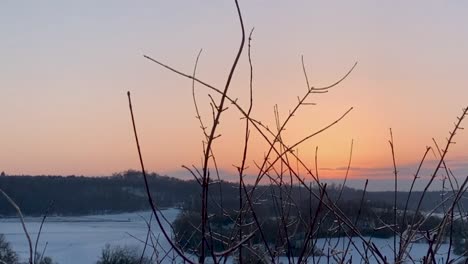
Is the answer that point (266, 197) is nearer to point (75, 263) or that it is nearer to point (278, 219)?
point (278, 219)

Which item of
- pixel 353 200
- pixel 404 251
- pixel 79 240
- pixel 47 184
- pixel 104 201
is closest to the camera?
pixel 404 251

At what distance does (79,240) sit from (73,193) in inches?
151

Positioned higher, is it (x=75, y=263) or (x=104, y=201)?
(x=104, y=201)

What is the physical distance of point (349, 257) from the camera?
1.83 metres

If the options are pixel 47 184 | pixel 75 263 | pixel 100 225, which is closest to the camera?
pixel 75 263

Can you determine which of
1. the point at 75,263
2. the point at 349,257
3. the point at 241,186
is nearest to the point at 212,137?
the point at 241,186

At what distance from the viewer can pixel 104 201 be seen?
200 feet

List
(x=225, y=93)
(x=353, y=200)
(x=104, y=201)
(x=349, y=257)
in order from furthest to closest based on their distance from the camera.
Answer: (x=104, y=201)
(x=353, y=200)
(x=349, y=257)
(x=225, y=93)

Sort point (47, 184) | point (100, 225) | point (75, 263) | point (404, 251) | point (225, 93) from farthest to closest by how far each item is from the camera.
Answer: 1. point (100, 225)
2. point (47, 184)
3. point (75, 263)
4. point (404, 251)
5. point (225, 93)

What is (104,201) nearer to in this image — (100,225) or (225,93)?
(100,225)

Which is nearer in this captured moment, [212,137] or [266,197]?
[212,137]

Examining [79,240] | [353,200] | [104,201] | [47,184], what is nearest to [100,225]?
[104,201]

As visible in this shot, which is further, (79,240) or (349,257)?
(79,240)

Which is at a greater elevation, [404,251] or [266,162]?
[266,162]
